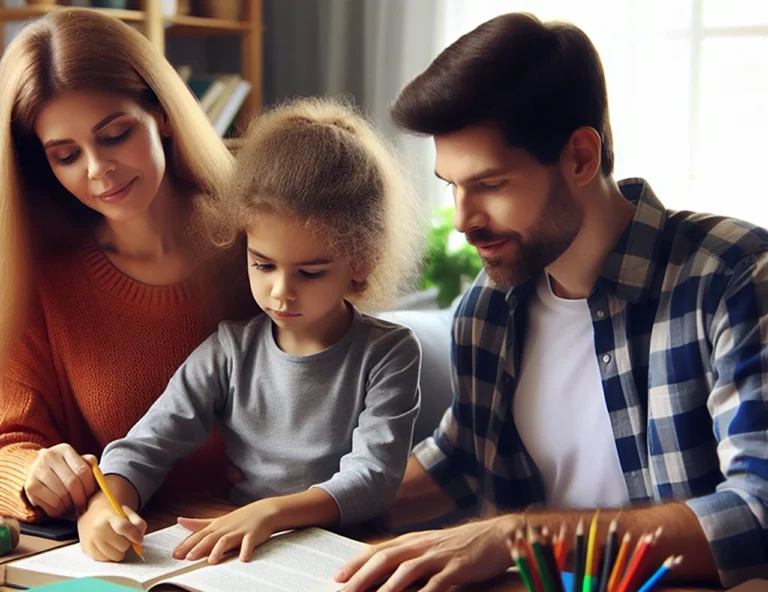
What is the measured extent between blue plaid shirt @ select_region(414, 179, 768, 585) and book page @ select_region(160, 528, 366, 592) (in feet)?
1.37

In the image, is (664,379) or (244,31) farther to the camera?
(244,31)

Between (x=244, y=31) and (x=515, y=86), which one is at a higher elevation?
(x=244, y=31)

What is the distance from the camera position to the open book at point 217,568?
42.1 inches

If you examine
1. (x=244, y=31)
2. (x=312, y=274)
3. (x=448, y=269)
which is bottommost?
(x=448, y=269)

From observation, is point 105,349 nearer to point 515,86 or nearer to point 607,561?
point 515,86

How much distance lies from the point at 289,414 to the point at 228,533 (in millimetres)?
214

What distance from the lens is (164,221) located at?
155cm

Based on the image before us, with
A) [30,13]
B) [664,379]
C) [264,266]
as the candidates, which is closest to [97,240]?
[264,266]

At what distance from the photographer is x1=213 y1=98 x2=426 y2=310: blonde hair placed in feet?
4.23

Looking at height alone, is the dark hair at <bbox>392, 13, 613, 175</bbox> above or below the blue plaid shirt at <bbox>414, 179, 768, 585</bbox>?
above

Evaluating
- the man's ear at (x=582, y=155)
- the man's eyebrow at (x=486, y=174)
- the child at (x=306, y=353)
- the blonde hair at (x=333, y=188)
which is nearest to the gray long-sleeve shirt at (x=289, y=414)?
the child at (x=306, y=353)

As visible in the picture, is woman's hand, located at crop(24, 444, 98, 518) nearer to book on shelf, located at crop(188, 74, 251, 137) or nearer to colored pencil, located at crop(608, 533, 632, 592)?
colored pencil, located at crop(608, 533, 632, 592)

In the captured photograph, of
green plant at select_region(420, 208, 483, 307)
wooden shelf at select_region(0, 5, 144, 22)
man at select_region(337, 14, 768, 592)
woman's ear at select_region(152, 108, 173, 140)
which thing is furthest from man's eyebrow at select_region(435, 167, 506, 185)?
green plant at select_region(420, 208, 483, 307)

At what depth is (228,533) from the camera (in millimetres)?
1160
